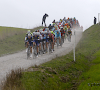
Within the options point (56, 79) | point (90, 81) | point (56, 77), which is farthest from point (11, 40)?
point (90, 81)

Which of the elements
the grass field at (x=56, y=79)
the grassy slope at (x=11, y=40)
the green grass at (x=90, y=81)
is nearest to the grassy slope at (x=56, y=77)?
the grass field at (x=56, y=79)

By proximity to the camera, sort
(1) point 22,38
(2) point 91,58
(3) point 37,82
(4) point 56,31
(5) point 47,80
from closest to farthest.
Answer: (3) point 37,82 → (5) point 47,80 → (2) point 91,58 → (4) point 56,31 → (1) point 22,38

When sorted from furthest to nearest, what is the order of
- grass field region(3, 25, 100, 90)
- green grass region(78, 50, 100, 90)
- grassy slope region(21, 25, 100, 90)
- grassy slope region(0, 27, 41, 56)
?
grassy slope region(0, 27, 41, 56), green grass region(78, 50, 100, 90), grassy slope region(21, 25, 100, 90), grass field region(3, 25, 100, 90)

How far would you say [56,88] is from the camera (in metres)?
8.61

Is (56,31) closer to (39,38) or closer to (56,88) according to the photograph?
(39,38)

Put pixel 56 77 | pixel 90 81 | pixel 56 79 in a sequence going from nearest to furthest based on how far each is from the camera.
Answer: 1. pixel 56 79
2. pixel 56 77
3. pixel 90 81

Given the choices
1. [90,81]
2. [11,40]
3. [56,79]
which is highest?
[11,40]

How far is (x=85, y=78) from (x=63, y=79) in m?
1.34

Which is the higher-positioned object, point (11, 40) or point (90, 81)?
point (11, 40)

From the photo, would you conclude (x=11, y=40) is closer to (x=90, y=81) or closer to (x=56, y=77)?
(x=56, y=77)

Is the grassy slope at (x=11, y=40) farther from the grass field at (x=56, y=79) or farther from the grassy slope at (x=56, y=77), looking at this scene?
the grass field at (x=56, y=79)

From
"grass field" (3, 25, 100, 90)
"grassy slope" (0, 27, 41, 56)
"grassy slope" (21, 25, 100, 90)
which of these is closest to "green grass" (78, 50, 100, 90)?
"grass field" (3, 25, 100, 90)

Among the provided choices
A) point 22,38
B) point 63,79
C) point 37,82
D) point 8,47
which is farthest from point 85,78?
point 22,38

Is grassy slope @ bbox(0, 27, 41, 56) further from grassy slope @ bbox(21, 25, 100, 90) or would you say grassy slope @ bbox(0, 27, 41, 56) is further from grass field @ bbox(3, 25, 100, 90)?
grass field @ bbox(3, 25, 100, 90)
